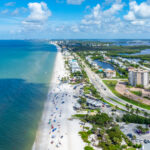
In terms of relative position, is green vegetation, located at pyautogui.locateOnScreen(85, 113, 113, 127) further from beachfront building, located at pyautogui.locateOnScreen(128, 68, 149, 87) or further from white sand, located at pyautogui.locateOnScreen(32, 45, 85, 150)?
beachfront building, located at pyautogui.locateOnScreen(128, 68, 149, 87)

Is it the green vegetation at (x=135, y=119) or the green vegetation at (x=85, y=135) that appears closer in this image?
the green vegetation at (x=85, y=135)

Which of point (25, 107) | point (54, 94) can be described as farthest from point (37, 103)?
point (54, 94)

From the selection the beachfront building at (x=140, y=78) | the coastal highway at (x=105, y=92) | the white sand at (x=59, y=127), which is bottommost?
the white sand at (x=59, y=127)

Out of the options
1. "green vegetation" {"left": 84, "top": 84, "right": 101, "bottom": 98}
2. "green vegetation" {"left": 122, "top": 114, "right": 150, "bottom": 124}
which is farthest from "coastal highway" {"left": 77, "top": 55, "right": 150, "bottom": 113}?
"green vegetation" {"left": 122, "top": 114, "right": 150, "bottom": 124}

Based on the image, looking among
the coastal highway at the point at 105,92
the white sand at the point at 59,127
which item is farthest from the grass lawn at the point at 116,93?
the white sand at the point at 59,127

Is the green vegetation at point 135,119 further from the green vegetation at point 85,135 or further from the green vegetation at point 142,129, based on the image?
the green vegetation at point 85,135

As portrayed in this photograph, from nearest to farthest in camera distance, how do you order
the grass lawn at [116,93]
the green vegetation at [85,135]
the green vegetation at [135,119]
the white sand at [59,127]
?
1. the white sand at [59,127]
2. the green vegetation at [85,135]
3. the green vegetation at [135,119]
4. the grass lawn at [116,93]

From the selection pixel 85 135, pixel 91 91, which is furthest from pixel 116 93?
pixel 85 135

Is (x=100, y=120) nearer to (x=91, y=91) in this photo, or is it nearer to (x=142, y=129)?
(x=142, y=129)

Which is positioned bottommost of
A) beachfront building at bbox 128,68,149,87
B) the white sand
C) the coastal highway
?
the white sand
